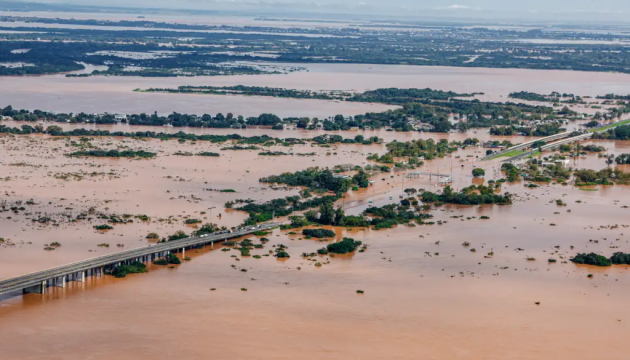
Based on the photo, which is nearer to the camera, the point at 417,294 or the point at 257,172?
the point at 417,294

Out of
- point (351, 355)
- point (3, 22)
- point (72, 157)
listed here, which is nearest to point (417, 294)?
point (351, 355)

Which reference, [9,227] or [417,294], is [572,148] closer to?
[417,294]

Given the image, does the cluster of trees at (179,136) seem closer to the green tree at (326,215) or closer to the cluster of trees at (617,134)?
the cluster of trees at (617,134)

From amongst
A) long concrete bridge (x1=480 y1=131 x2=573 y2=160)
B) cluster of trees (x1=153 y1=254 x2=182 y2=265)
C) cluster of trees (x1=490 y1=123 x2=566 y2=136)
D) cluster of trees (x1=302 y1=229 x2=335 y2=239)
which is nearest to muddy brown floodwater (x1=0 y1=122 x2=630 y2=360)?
cluster of trees (x1=153 y1=254 x2=182 y2=265)

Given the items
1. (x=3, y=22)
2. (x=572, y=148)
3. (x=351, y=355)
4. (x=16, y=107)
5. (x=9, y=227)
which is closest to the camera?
(x=351, y=355)

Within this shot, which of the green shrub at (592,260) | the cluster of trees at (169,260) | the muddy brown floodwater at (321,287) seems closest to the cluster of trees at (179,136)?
the muddy brown floodwater at (321,287)

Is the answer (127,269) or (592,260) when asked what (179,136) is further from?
(592,260)
